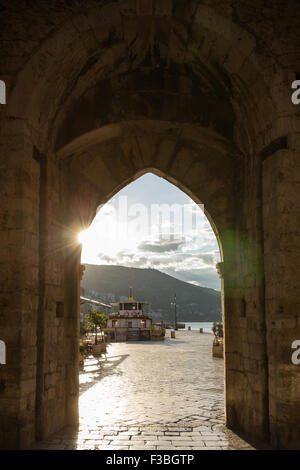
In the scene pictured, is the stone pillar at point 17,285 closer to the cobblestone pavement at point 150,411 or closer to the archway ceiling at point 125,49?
the archway ceiling at point 125,49

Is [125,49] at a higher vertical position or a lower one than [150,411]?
higher

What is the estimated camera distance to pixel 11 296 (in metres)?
5.00

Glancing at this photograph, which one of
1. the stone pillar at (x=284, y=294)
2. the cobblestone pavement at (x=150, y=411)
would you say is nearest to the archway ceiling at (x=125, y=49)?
the stone pillar at (x=284, y=294)

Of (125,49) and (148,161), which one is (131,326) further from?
(125,49)

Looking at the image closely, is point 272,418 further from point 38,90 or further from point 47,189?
point 38,90

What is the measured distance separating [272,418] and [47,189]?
13.6 ft

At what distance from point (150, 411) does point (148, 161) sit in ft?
14.4

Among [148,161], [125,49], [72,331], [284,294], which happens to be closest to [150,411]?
[72,331]

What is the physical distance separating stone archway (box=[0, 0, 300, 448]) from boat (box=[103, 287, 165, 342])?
966 inches

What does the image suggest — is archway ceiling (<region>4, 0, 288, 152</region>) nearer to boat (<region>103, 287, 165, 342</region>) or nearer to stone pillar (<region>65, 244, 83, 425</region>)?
stone pillar (<region>65, 244, 83, 425</region>)

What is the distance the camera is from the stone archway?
5.09 m

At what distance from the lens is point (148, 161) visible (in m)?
7.57

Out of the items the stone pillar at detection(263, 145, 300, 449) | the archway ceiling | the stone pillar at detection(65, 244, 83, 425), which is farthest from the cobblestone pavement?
the archway ceiling
